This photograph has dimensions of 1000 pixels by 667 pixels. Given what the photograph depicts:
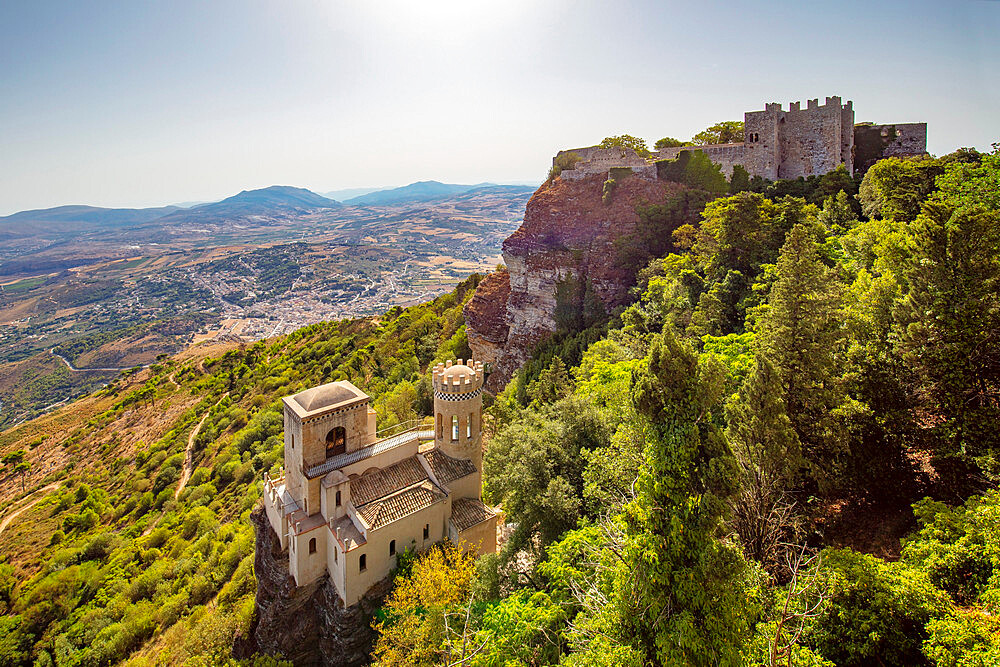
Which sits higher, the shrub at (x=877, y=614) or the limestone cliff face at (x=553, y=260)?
the limestone cliff face at (x=553, y=260)

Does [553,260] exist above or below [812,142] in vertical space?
below

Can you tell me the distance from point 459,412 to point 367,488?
16.6ft

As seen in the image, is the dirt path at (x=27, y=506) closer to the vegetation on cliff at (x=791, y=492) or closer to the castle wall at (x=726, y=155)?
the vegetation on cliff at (x=791, y=492)

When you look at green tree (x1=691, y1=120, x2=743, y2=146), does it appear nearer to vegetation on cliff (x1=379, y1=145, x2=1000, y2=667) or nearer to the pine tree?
vegetation on cliff (x1=379, y1=145, x2=1000, y2=667)

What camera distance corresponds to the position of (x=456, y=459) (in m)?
21.3

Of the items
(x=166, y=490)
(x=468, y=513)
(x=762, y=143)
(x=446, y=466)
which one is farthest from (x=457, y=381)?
(x=166, y=490)

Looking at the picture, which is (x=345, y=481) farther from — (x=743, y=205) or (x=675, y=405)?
(x=743, y=205)

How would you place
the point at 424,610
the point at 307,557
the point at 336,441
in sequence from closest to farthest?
the point at 424,610 < the point at 307,557 < the point at 336,441

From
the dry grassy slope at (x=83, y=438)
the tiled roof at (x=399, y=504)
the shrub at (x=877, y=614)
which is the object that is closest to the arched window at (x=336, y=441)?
the tiled roof at (x=399, y=504)

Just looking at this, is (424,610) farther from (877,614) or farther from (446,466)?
(877,614)

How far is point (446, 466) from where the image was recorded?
2086 centimetres

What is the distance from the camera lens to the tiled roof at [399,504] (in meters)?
18.2

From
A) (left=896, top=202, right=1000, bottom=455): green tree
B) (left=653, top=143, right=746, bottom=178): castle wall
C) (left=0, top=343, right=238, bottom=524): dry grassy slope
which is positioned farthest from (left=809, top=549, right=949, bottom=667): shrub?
(left=0, top=343, right=238, bottom=524): dry grassy slope

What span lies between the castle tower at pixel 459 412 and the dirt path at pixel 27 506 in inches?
2366
